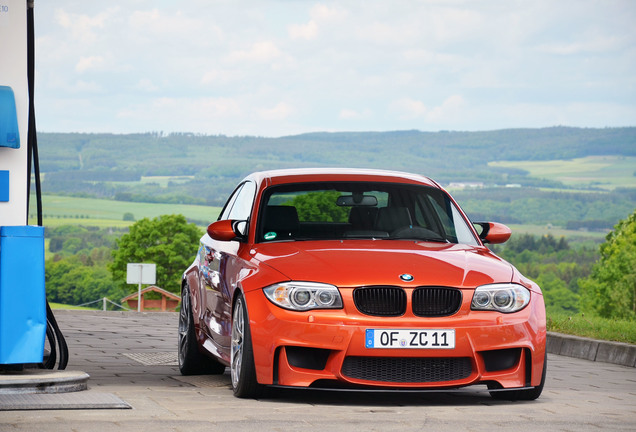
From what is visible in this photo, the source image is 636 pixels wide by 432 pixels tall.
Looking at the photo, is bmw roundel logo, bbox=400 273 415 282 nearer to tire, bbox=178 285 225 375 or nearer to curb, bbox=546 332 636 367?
tire, bbox=178 285 225 375

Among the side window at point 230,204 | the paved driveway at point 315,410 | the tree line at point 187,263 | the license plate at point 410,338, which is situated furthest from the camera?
the tree line at point 187,263

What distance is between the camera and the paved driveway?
6.10 meters

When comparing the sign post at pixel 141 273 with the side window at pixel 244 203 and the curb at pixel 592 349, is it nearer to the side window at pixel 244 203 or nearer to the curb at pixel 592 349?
the curb at pixel 592 349

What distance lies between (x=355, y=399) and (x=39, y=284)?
222cm

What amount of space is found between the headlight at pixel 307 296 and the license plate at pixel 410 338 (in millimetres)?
296

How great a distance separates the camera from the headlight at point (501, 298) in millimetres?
7258

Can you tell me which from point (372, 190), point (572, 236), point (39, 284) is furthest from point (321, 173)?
point (572, 236)

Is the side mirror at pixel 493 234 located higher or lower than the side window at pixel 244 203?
lower

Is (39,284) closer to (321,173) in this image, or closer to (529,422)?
(321,173)

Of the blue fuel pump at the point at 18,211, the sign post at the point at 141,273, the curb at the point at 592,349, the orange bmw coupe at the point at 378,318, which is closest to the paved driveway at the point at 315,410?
the orange bmw coupe at the point at 378,318

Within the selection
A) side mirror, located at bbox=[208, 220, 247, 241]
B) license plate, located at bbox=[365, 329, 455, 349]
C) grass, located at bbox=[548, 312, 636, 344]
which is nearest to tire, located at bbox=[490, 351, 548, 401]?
license plate, located at bbox=[365, 329, 455, 349]

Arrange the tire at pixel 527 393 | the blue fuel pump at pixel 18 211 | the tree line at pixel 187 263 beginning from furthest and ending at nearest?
the tree line at pixel 187 263, the tire at pixel 527 393, the blue fuel pump at pixel 18 211

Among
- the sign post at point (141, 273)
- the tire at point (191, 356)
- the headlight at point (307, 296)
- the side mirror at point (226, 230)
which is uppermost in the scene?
the side mirror at point (226, 230)

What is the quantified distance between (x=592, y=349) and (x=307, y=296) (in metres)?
7.35
